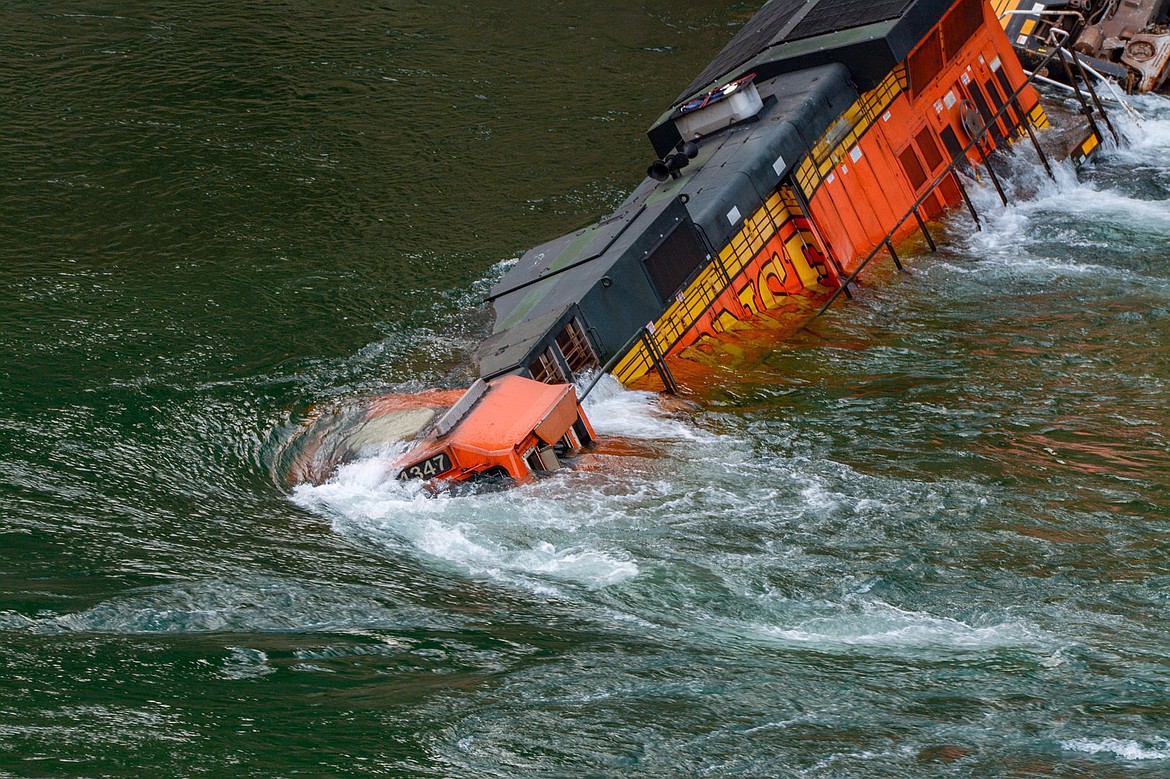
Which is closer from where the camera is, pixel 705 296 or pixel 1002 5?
pixel 705 296

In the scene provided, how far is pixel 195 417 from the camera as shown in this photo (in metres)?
19.5

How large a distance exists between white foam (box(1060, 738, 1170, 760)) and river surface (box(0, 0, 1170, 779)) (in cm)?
5

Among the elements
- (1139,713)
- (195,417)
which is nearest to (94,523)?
(195,417)

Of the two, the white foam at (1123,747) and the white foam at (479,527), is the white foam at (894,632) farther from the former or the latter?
the white foam at (479,527)

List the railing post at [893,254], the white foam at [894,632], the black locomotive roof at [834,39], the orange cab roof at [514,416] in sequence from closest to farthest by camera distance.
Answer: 1. the white foam at [894,632]
2. the orange cab roof at [514,416]
3. the railing post at [893,254]
4. the black locomotive roof at [834,39]

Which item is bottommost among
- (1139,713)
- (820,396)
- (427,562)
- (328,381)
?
(1139,713)

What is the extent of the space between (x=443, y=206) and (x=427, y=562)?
1396cm

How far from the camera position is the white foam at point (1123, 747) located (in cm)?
1154

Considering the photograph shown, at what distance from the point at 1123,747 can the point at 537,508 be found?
7822 mm

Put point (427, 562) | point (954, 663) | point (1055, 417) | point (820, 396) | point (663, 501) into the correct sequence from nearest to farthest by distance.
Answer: point (954, 663), point (427, 562), point (663, 501), point (1055, 417), point (820, 396)

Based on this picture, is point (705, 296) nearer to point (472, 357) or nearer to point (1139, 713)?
point (472, 357)

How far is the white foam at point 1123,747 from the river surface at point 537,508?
0.05 m

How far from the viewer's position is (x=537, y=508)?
16.8 metres

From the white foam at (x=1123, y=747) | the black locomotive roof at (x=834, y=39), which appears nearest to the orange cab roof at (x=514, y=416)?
the white foam at (x=1123, y=747)
